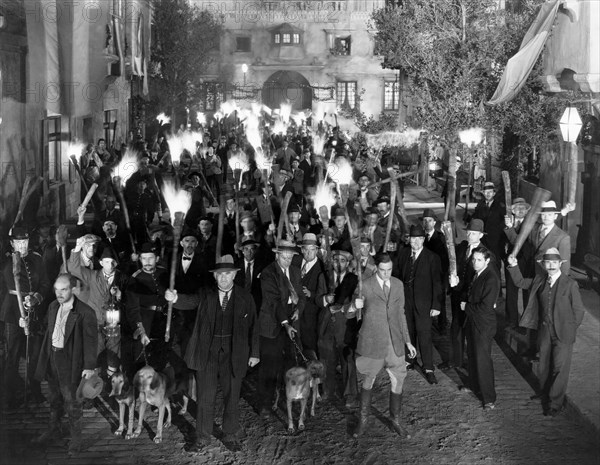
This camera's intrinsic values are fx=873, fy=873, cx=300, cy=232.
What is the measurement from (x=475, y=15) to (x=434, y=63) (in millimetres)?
1456

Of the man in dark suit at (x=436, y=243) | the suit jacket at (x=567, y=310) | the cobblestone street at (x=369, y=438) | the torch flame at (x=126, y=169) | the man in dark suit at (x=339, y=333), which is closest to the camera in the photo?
the cobblestone street at (x=369, y=438)

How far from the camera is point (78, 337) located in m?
8.15

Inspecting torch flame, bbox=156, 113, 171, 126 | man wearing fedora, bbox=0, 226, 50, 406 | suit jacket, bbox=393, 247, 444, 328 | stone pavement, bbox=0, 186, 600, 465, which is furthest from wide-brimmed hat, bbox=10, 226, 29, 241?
torch flame, bbox=156, 113, 171, 126

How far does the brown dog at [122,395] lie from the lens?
828cm

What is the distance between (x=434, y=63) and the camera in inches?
810

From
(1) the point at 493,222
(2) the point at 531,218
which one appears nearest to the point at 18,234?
(2) the point at 531,218

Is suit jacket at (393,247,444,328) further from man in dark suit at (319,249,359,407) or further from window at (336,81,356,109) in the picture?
window at (336,81,356,109)

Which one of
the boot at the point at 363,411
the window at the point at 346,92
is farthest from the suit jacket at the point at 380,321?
the window at the point at 346,92

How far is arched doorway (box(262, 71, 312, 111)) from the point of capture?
186 ft

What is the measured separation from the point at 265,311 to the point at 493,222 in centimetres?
504

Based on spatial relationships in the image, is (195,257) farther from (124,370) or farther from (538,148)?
(538,148)

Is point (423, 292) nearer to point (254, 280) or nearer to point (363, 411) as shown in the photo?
point (254, 280)

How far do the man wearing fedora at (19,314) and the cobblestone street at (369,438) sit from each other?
0.40 meters

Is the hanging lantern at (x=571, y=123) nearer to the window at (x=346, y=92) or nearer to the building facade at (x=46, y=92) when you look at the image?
the building facade at (x=46, y=92)
